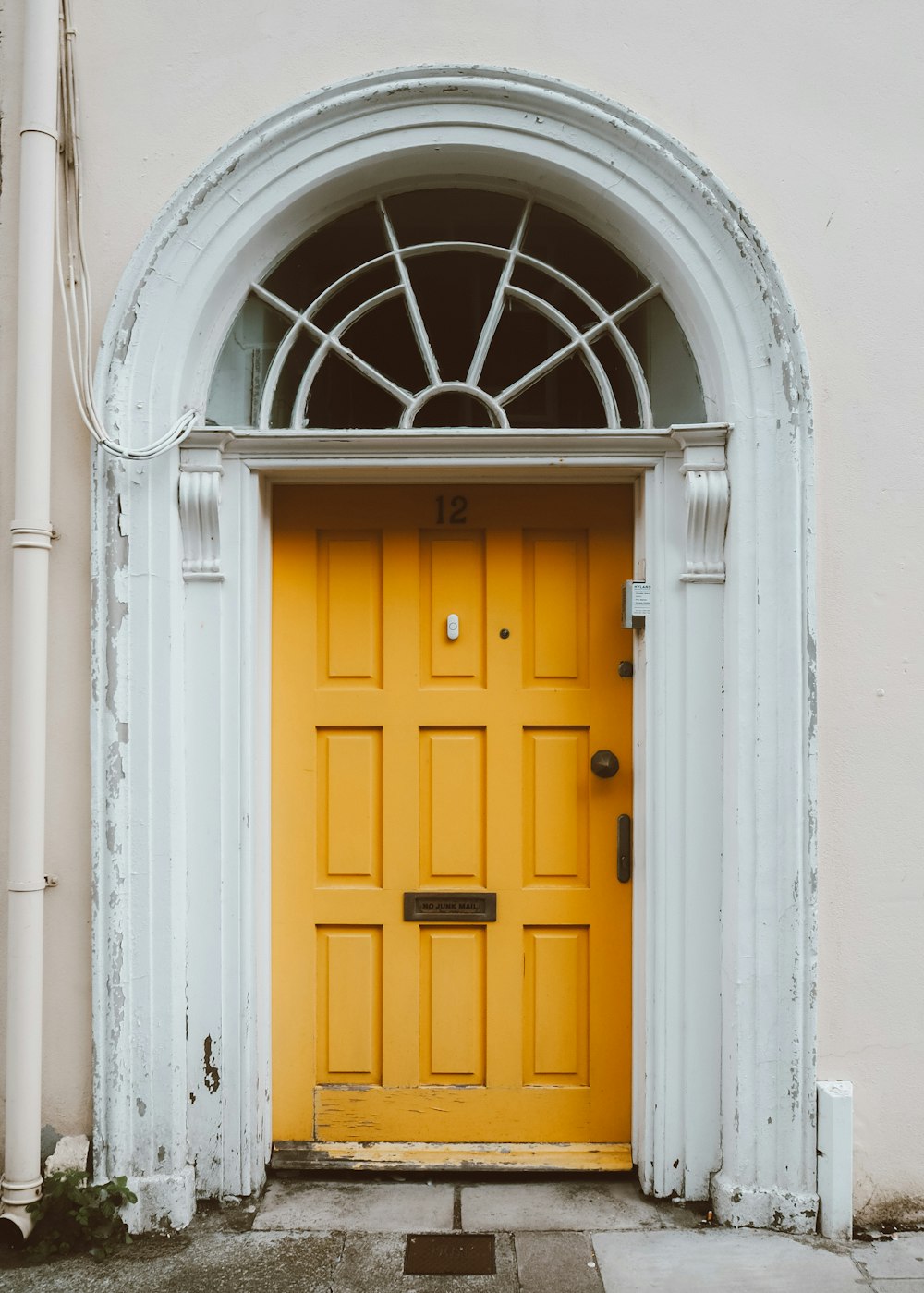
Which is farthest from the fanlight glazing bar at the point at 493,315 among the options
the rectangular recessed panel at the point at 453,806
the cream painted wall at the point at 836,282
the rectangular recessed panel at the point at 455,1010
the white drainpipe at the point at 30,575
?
the rectangular recessed panel at the point at 455,1010

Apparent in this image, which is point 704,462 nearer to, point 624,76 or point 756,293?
point 756,293

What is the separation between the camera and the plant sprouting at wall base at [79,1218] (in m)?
2.80

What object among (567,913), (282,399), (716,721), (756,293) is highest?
(756,293)

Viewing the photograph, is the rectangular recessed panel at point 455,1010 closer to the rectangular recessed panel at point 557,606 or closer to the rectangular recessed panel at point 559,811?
the rectangular recessed panel at point 559,811

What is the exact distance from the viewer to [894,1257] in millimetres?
2779

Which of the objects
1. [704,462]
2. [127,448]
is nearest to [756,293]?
[704,462]

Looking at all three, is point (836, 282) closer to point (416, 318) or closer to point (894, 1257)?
point (416, 318)

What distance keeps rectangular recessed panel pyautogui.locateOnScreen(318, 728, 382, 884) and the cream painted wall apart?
834mm

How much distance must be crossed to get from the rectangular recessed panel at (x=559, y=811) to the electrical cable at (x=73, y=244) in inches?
64.8

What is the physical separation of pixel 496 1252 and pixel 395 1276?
316mm

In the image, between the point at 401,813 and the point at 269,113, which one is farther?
the point at 401,813

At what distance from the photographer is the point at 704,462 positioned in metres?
2.95

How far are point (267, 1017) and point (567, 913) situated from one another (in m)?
1.10

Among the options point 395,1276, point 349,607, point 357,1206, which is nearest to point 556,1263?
point 395,1276
